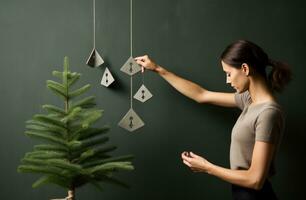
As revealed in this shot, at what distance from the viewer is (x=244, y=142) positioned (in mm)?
1508

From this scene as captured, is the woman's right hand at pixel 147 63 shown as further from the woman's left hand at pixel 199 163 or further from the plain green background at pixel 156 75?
the woman's left hand at pixel 199 163

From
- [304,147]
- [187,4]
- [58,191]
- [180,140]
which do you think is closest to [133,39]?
[187,4]

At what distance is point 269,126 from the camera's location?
1.42 meters

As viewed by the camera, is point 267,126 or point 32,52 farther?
point 32,52

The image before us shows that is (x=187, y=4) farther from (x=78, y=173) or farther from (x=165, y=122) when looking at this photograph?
(x=78, y=173)

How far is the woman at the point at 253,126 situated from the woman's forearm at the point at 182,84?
30cm

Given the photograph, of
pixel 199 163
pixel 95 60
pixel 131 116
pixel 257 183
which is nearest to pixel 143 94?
pixel 131 116

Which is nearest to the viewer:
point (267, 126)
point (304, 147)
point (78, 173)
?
point (267, 126)

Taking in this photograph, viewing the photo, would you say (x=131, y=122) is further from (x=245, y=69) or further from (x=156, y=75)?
(x=245, y=69)

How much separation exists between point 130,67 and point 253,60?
62cm

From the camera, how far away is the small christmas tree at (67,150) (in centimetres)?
151

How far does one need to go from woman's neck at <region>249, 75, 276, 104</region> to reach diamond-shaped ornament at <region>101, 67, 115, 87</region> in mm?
710

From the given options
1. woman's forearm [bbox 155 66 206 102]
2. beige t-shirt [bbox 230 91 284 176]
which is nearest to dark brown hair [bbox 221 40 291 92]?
beige t-shirt [bbox 230 91 284 176]

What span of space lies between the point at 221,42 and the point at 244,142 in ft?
1.96
